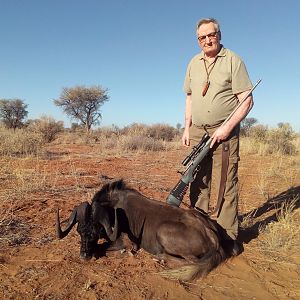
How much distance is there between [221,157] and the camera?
4812 millimetres

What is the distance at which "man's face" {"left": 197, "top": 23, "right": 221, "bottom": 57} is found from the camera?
4.43 m

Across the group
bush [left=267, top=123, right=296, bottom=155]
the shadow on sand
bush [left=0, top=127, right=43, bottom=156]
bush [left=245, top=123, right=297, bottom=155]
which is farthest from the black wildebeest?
bush [left=267, top=123, right=296, bottom=155]

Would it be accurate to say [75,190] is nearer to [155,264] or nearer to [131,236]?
[131,236]

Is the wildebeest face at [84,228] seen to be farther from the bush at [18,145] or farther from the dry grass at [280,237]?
the bush at [18,145]

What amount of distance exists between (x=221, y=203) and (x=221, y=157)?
1.91 feet

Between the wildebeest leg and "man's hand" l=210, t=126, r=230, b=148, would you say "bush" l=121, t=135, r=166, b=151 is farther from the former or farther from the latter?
the wildebeest leg

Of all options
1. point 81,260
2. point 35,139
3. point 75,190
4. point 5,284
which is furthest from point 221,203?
point 35,139


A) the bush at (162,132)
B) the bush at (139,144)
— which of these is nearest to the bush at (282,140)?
the bush at (139,144)

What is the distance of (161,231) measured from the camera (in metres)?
4.49

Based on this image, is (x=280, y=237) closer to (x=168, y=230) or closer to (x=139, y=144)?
(x=168, y=230)

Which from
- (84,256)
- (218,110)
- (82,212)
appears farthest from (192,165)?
(84,256)

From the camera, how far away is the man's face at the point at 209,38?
4.43 meters

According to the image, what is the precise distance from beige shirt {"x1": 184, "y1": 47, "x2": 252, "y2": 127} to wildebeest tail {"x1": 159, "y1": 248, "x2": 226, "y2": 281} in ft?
5.32

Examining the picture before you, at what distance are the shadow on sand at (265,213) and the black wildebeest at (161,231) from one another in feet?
2.75
